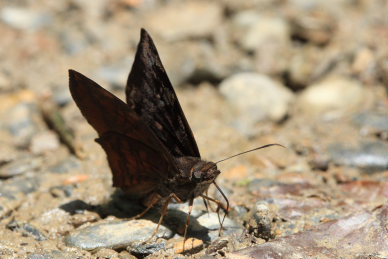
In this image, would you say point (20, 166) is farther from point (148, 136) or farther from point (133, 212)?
point (148, 136)

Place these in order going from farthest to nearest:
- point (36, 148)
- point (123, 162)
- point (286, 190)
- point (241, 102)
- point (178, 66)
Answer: point (178, 66) < point (241, 102) < point (36, 148) < point (286, 190) < point (123, 162)

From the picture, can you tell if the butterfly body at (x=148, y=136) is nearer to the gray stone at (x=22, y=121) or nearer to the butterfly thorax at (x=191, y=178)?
the butterfly thorax at (x=191, y=178)

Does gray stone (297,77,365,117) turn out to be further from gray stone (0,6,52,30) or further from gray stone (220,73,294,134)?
gray stone (0,6,52,30)

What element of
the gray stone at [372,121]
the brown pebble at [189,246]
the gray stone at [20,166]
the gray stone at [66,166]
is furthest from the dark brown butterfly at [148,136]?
the gray stone at [372,121]

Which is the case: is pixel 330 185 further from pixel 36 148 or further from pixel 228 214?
pixel 36 148

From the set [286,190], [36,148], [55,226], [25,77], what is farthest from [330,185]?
[25,77]
